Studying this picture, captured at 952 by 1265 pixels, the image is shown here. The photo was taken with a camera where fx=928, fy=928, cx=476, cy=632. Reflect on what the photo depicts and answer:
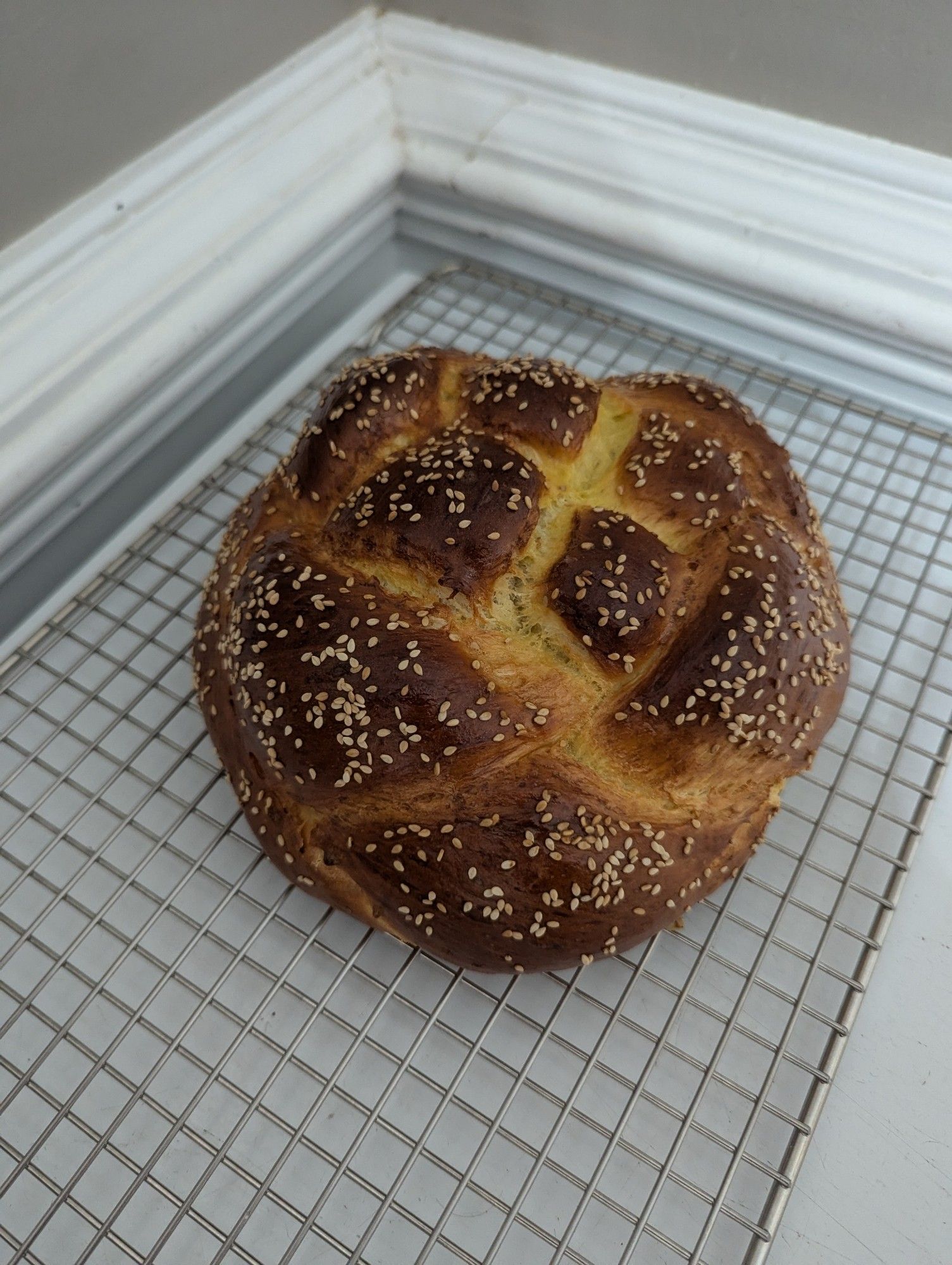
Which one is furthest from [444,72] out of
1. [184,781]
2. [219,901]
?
[219,901]

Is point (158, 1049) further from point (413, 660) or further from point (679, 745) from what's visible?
point (679, 745)

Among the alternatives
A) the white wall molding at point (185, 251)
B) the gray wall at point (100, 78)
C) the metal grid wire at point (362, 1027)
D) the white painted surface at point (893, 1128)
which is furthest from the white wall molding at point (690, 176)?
the white painted surface at point (893, 1128)

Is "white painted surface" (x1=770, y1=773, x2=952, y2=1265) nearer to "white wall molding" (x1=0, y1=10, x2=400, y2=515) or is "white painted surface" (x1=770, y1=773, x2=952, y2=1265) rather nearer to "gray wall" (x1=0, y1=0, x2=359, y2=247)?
"white wall molding" (x1=0, y1=10, x2=400, y2=515)

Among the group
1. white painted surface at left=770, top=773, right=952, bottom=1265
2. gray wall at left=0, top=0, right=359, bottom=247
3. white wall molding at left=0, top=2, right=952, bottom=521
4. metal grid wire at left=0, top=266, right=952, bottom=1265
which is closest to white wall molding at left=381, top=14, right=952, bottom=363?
white wall molding at left=0, top=2, right=952, bottom=521

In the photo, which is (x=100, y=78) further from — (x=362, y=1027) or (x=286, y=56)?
(x=362, y=1027)

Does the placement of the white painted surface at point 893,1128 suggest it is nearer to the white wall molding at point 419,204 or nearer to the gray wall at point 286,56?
the white wall molding at point 419,204

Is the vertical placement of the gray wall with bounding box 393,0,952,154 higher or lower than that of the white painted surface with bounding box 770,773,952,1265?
higher
